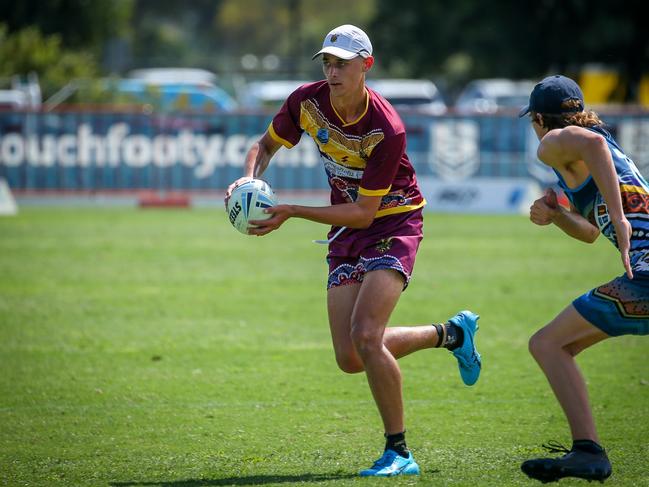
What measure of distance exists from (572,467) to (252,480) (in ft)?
5.71

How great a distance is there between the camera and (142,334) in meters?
10.8

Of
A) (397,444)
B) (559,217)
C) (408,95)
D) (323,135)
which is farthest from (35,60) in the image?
(559,217)

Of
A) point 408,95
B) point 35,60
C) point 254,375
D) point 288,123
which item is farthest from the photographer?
point 35,60

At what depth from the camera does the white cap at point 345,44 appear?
621cm

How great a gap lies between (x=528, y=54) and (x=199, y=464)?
3310 cm

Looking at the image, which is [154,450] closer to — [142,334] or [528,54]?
[142,334]

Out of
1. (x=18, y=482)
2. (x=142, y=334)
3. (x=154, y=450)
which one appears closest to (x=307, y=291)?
(x=142, y=334)

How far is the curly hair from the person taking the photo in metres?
5.73

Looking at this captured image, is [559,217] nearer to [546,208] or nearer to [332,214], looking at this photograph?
[546,208]

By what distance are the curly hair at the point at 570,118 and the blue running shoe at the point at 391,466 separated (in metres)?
2.03

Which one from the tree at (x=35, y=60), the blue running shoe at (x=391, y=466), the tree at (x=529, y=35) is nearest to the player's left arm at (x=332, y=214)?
the blue running shoe at (x=391, y=466)

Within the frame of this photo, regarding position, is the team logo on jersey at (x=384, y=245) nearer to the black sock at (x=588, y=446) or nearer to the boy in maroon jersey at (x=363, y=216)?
Answer: the boy in maroon jersey at (x=363, y=216)

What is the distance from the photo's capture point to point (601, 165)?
5.48 metres

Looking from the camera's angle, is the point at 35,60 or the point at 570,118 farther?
the point at 35,60
